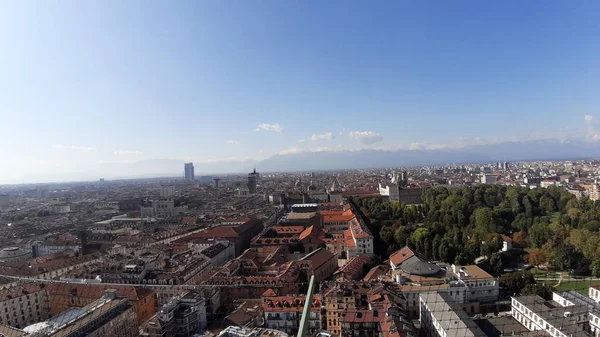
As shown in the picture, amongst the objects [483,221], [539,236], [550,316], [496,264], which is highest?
[483,221]

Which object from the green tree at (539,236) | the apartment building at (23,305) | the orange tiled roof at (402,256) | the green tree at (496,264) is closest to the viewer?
the apartment building at (23,305)

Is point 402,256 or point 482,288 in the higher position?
point 402,256

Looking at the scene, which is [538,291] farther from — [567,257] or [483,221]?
[483,221]

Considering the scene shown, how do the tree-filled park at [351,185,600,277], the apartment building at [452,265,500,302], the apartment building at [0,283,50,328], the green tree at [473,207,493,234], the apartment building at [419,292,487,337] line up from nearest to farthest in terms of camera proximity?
the apartment building at [419,292,487,337] → the apartment building at [0,283,50,328] → the apartment building at [452,265,500,302] → the tree-filled park at [351,185,600,277] → the green tree at [473,207,493,234]

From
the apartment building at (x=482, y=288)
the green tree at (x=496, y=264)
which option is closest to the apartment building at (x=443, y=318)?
the apartment building at (x=482, y=288)

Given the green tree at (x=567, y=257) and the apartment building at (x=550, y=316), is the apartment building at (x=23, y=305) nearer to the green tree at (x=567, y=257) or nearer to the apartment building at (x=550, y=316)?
the apartment building at (x=550, y=316)

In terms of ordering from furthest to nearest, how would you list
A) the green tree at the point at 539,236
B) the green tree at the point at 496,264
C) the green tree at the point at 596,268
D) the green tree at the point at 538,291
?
the green tree at the point at 539,236
the green tree at the point at 496,264
the green tree at the point at 596,268
the green tree at the point at 538,291

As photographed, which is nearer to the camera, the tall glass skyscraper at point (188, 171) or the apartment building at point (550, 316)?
the apartment building at point (550, 316)

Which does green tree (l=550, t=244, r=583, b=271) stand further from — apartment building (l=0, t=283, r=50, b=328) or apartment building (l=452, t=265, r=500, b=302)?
apartment building (l=0, t=283, r=50, b=328)

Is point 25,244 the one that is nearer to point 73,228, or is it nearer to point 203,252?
point 73,228

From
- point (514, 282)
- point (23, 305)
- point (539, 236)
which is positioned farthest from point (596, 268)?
point (23, 305)

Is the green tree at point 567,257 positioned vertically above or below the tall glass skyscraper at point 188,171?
below

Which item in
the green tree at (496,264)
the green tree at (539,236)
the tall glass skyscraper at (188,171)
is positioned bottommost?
the green tree at (496,264)

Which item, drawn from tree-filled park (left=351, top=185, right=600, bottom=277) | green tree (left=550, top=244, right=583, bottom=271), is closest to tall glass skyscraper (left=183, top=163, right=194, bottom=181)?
tree-filled park (left=351, top=185, right=600, bottom=277)
